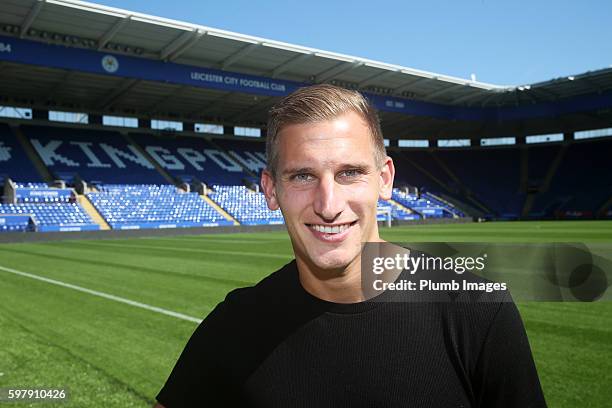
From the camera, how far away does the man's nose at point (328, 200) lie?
131 centimetres

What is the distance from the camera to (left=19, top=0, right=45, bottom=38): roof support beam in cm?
2101

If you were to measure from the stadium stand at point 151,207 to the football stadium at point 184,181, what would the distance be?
16cm

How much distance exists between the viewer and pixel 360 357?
52.0 inches

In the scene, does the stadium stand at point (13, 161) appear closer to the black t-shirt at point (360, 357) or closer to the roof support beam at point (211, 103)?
the roof support beam at point (211, 103)

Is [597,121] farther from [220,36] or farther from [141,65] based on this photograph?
[141,65]

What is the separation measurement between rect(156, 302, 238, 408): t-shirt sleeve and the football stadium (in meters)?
2.61

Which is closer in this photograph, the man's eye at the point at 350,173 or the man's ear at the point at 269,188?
the man's eye at the point at 350,173

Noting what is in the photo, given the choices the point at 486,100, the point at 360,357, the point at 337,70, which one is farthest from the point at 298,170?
the point at 486,100

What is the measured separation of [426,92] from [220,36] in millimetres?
17546

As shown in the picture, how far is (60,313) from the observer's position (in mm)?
7191

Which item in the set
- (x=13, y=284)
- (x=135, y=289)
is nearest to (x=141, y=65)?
(x=13, y=284)

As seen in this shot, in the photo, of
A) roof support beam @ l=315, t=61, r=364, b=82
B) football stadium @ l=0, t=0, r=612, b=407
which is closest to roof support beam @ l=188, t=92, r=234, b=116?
football stadium @ l=0, t=0, r=612, b=407

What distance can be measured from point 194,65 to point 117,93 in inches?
313

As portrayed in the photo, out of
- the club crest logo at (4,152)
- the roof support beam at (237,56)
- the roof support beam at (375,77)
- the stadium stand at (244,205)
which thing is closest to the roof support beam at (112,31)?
the roof support beam at (237,56)
